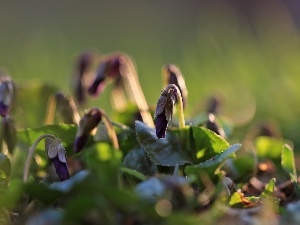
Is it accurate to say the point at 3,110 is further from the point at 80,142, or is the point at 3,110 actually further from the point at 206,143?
the point at 206,143

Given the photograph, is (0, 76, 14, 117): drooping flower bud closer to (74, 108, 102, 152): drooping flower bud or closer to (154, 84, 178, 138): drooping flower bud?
(74, 108, 102, 152): drooping flower bud

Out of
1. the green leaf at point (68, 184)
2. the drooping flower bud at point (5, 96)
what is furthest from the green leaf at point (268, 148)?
the green leaf at point (68, 184)

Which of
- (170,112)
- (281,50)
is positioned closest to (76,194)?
(170,112)

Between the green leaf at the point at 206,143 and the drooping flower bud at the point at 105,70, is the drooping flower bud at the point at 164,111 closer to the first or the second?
the green leaf at the point at 206,143

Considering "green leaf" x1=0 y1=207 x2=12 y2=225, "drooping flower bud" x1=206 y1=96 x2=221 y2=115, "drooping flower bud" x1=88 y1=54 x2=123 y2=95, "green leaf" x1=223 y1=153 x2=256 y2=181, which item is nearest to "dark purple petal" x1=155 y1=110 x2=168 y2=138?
"green leaf" x1=223 y1=153 x2=256 y2=181

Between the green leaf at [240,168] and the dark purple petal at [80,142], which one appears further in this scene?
the green leaf at [240,168]

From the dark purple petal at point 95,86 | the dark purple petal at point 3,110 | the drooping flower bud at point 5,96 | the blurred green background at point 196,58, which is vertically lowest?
the blurred green background at point 196,58

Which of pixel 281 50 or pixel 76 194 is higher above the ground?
pixel 76 194

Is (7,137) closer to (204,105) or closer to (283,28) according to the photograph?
(204,105)
